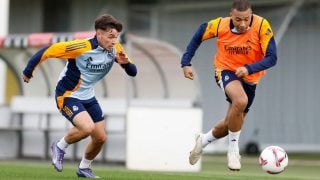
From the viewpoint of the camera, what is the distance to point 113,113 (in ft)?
59.6

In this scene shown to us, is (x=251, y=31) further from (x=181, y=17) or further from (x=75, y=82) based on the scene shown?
(x=181, y=17)

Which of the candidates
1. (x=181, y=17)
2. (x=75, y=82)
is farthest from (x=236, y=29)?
(x=181, y=17)

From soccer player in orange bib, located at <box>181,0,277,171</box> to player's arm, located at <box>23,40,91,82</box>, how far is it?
135 centimetres

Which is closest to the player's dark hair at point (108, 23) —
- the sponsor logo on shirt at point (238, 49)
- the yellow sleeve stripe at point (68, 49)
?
the yellow sleeve stripe at point (68, 49)

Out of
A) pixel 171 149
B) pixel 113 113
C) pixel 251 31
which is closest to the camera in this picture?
pixel 251 31

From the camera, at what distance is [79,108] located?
35.9ft

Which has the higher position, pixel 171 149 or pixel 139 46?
pixel 139 46

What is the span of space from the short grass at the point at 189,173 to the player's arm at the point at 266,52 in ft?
8.69

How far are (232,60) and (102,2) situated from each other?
52.0 feet

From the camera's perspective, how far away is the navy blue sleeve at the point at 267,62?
33.6 ft

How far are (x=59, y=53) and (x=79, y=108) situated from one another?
77 cm

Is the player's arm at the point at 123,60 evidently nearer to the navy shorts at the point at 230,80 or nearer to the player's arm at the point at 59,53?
the player's arm at the point at 59,53

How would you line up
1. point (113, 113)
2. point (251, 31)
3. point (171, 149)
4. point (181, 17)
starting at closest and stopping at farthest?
point (251, 31) → point (171, 149) → point (113, 113) → point (181, 17)

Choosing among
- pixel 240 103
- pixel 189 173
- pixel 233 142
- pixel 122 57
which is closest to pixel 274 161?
pixel 233 142
